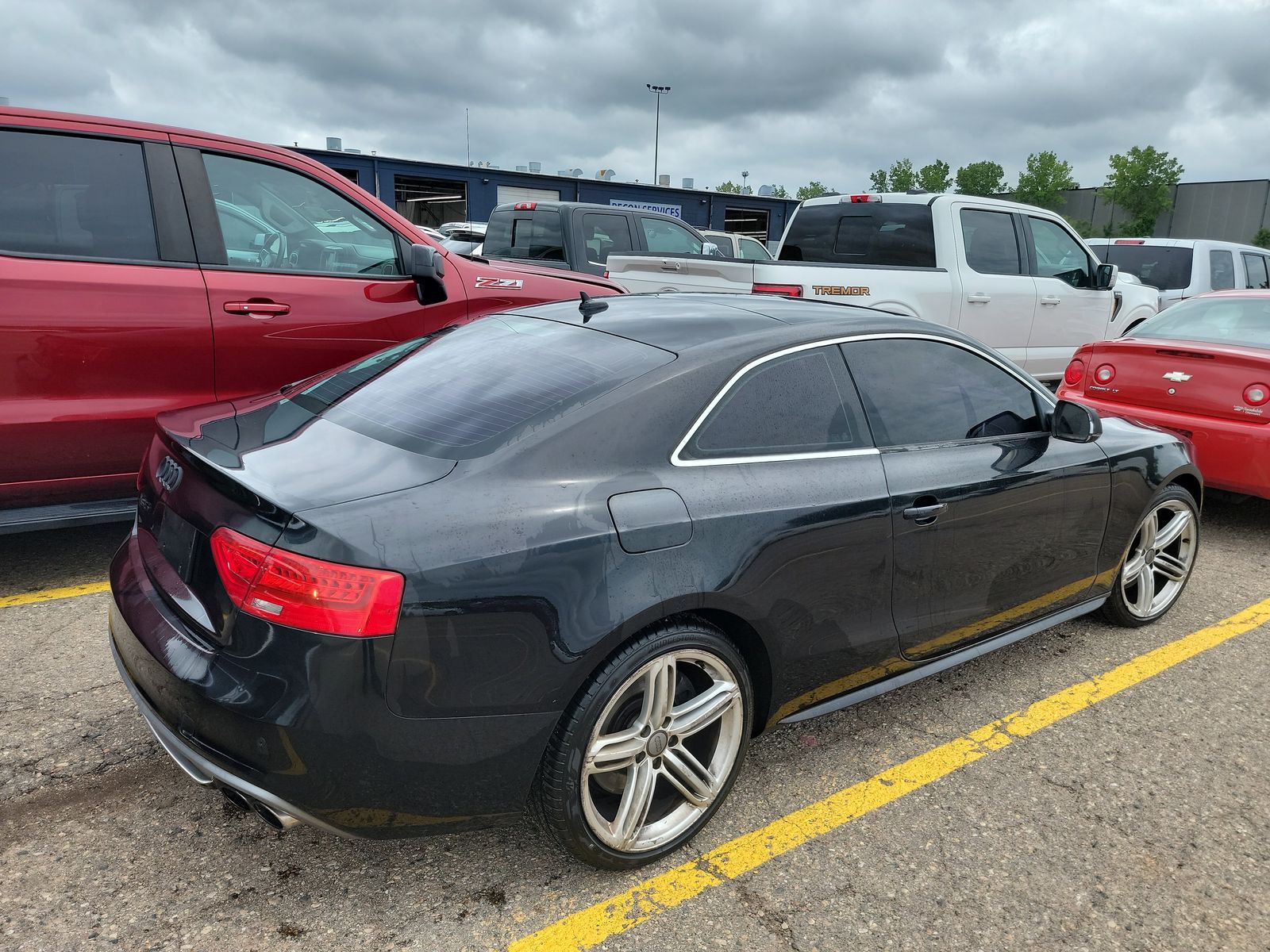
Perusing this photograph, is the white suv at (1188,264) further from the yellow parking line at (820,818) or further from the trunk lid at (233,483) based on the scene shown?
the trunk lid at (233,483)

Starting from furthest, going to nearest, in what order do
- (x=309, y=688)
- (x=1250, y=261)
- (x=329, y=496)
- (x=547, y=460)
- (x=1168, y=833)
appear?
(x=1250, y=261)
(x=1168, y=833)
(x=547, y=460)
(x=329, y=496)
(x=309, y=688)

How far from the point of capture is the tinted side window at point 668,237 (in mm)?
9500

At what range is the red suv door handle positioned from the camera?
4184 mm

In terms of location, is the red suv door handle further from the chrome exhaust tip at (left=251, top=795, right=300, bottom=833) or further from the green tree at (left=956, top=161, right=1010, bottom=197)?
the green tree at (left=956, top=161, right=1010, bottom=197)

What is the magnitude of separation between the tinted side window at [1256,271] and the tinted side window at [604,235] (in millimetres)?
8632

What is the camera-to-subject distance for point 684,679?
2482mm

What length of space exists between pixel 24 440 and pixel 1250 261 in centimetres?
1409

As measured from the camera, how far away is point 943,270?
7.44 meters

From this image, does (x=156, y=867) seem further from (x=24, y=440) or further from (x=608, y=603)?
(x=24, y=440)

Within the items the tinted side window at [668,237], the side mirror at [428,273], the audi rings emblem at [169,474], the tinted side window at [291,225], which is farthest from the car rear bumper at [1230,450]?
the tinted side window at [668,237]

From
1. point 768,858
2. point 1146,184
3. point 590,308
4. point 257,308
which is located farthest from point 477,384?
point 1146,184

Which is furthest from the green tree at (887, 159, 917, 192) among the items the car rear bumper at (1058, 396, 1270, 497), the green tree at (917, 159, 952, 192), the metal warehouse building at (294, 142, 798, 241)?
the car rear bumper at (1058, 396, 1270, 497)

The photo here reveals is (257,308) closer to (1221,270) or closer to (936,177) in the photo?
(1221,270)

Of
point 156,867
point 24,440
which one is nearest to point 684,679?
point 156,867
